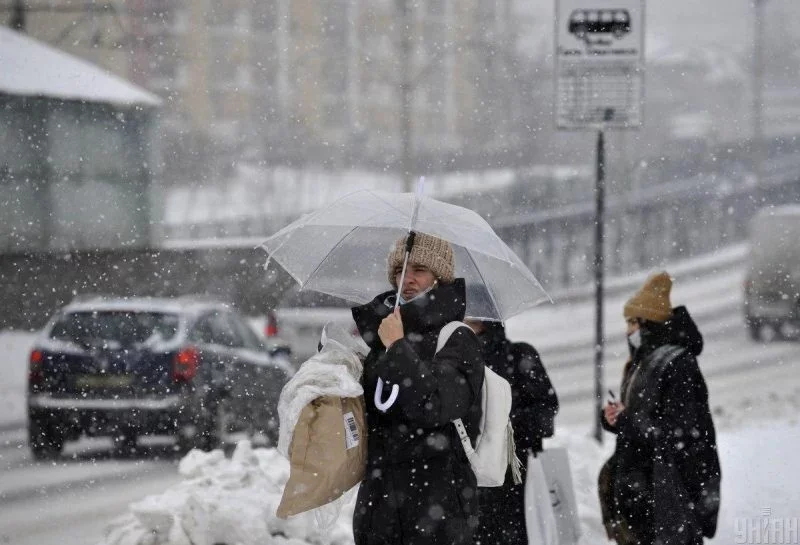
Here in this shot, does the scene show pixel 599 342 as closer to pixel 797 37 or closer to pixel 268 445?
pixel 268 445

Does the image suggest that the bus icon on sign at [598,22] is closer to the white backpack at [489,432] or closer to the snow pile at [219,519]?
the snow pile at [219,519]

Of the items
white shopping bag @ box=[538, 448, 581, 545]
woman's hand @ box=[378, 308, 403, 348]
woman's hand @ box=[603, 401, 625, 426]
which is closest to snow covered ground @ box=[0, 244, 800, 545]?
white shopping bag @ box=[538, 448, 581, 545]

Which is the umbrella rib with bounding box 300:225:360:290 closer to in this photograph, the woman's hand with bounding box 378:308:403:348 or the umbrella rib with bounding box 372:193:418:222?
the umbrella rib with bounding box 372:193:418:222

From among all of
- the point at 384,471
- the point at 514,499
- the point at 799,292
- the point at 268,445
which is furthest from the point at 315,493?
the point at 799,292

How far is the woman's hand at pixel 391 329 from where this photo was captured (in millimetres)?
3188

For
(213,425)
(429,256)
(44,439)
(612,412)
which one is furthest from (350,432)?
(44,439)

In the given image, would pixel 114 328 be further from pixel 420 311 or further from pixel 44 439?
pixel 420 311

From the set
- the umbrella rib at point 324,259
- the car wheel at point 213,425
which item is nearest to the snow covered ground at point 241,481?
the car wheel at point 213,425

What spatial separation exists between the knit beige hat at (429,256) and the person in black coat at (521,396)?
1471mm

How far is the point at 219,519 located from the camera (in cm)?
550

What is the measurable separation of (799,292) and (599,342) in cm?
1199

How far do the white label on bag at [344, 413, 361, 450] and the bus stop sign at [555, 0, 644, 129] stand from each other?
4663 mm

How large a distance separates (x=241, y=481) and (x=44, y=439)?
4.53m

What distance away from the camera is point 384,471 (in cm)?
327
